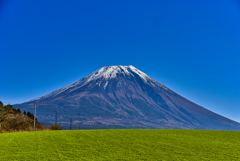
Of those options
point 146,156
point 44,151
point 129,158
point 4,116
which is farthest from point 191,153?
point 4,116

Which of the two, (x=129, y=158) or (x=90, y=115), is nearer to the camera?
(x=129, y=158)

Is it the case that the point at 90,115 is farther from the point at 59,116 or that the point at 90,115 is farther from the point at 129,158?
the point at 129,158

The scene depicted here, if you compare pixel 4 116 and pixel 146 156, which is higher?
pixel 4 116

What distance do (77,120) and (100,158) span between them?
542ft

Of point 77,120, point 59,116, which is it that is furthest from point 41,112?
point 77,120

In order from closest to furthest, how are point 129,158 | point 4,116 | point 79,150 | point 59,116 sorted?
point 129,158
point 79,150
point 4,116
point 59,116

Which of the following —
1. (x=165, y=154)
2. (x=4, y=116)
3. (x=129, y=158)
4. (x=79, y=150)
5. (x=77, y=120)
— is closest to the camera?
(x=129, y=158)

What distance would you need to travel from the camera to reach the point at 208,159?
12.3 m

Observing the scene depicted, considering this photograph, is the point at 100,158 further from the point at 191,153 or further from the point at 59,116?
the point at 59,116

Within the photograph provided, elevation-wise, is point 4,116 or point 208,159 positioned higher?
point 4,116

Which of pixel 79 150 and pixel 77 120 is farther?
pixel 77 120

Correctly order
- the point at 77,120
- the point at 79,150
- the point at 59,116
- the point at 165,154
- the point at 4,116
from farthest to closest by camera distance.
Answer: the point at 59,116, the point at 77,120, the point at 4,116, the point at 79,150, the point at 165,154

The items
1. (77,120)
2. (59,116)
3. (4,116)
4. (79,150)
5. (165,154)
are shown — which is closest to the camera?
(165,154)

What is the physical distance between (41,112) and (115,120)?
61735 millimetres
